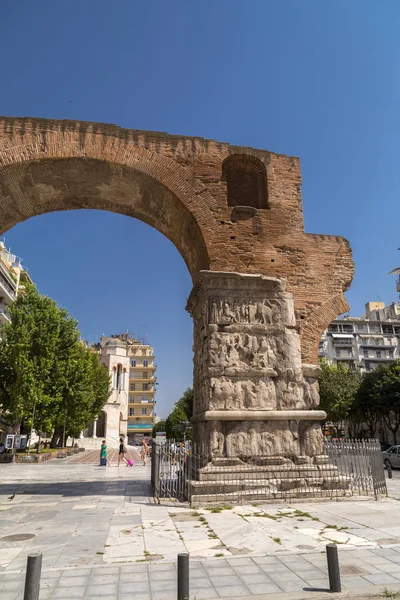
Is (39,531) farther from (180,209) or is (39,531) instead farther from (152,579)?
(180,209)

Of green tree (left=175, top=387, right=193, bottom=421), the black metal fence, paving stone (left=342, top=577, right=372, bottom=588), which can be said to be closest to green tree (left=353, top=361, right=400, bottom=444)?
green tree (left=175, top=387, right=193, bottom=421)

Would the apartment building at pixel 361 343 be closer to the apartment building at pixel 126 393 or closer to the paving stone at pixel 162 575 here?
the apartment building at pixel 126 393

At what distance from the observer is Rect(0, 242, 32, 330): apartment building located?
37.7 m

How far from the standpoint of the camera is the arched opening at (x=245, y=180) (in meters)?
11.4

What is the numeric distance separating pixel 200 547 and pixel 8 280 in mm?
38343

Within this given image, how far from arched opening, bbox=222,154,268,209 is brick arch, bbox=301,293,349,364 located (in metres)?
2.98

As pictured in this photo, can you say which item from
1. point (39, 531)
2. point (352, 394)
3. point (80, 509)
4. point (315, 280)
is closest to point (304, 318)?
point (315, 280)

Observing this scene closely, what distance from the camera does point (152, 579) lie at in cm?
434

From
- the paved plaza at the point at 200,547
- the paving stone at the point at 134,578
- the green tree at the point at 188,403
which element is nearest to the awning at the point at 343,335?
the green tree at the point at 188,403

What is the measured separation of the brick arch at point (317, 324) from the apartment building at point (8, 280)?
25.5 metres

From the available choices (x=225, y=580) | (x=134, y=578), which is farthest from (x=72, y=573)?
(x=225, y=580)

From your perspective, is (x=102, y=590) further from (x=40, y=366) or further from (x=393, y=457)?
(x=40, y=366)

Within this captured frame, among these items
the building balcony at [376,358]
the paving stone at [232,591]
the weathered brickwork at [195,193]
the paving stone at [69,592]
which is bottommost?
the paving stone at [232,591]

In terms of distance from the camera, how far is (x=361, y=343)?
61.5 meters
